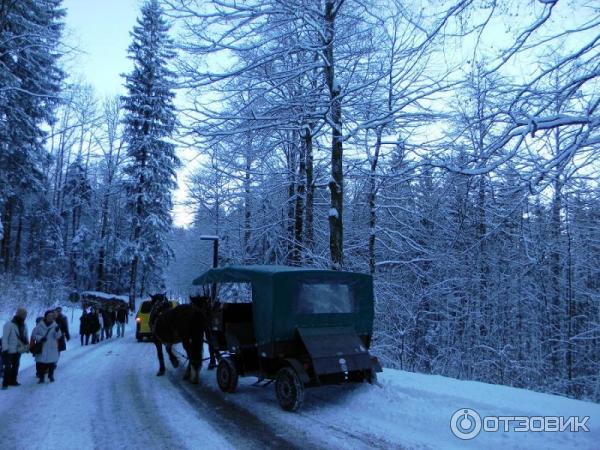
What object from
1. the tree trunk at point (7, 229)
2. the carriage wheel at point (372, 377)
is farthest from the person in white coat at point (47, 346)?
the tree trunk at point (7, 229)

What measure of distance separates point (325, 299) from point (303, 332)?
0.76 metres

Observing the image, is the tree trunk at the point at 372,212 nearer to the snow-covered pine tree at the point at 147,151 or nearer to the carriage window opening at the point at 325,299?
the carriage window opening at the point at 325,299

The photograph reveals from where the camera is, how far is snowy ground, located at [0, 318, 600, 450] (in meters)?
5.48

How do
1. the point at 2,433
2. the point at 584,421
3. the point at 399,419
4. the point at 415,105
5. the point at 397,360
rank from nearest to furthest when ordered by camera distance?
1. the point at 584,421
2. the point at 2,433
3. the point at 399,419
4. the point at 415,105
5. the point at 397,360

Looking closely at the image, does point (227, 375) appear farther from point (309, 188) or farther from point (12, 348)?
point (309, 188)

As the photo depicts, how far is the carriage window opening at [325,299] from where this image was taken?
7648 millimetres

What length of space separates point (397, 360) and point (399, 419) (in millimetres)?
9268

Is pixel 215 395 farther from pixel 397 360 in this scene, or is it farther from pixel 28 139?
pixel 28 139

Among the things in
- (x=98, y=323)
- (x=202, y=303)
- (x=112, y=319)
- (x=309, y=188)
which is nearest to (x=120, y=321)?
(x=112, y=319)

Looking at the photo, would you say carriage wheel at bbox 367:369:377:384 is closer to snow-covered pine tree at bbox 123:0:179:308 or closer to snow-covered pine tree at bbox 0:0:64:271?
snow-covered pine tree at bbox 0:0:64:271

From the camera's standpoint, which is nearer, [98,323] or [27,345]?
[27,345]

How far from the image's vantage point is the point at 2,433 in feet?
19.4

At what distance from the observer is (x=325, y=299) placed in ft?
26.0

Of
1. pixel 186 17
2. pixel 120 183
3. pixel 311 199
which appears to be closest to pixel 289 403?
pixel 186 17
